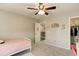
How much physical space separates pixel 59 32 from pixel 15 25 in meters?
2.24

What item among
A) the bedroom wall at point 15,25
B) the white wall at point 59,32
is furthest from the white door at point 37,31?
the white wall at point 59,32

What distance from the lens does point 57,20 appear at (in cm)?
454

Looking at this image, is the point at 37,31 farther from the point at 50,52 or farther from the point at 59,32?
the point at 50,52

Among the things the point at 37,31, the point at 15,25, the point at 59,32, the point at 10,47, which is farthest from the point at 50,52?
the point at 37,31

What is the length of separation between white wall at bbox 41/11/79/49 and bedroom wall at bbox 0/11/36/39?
3.41 feet

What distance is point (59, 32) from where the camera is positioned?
14.5 ft

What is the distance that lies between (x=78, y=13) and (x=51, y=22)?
5.01ft

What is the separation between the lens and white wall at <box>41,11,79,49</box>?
4018mm

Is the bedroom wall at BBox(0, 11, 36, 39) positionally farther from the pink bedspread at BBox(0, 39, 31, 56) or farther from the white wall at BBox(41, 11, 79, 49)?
the pink bedspread at BBox(0, 39, 31, 56)

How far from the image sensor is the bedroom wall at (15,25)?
3.80 m

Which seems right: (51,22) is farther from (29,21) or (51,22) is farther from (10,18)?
(10,18)

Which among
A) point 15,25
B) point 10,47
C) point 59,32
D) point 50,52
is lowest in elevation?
point 50,52

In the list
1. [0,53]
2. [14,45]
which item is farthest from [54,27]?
[0,53]

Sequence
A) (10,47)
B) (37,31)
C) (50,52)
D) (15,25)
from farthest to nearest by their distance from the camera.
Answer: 1. (37,31)
2. (15,25)
3. (50,52)
4. (10,47)
